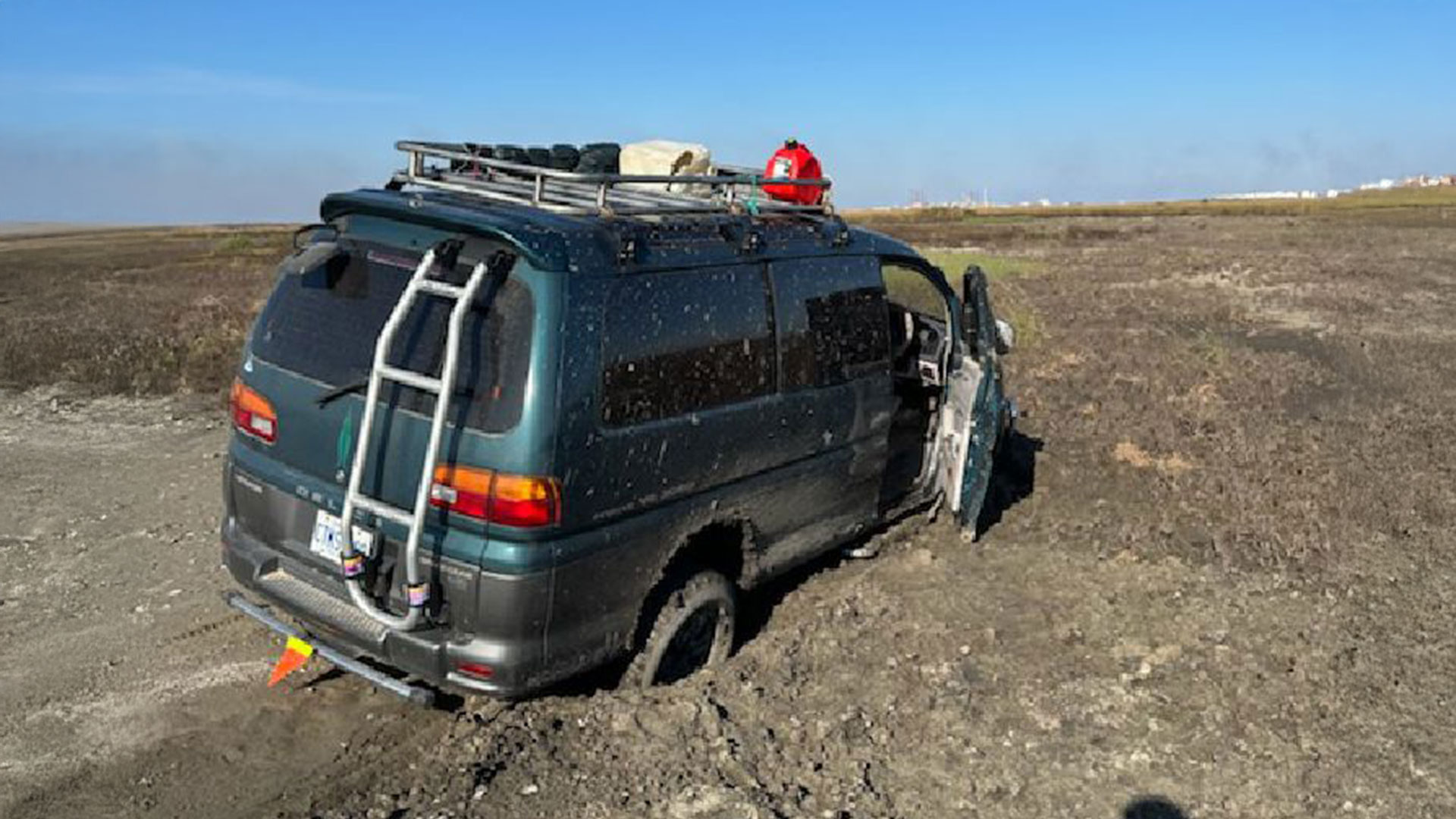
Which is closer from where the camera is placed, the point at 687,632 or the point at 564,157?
the point at 687,632

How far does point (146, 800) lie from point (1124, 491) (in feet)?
22.4

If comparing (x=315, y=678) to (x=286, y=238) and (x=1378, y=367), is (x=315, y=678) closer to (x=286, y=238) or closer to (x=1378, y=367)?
(x=1378, y=367)

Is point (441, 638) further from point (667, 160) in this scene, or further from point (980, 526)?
point (980, 526)

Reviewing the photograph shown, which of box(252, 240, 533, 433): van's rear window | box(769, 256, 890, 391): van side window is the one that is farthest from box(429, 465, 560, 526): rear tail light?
box(769, 256, 890, 391): van side window

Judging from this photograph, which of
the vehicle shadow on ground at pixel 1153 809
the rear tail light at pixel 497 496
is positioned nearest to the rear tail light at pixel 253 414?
the rear tail light at pixel 497 496

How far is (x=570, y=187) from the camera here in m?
5.36

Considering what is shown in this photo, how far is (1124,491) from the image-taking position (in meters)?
8.32

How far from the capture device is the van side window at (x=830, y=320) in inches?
201

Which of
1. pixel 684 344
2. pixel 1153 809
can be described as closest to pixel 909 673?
pixel 1153 809

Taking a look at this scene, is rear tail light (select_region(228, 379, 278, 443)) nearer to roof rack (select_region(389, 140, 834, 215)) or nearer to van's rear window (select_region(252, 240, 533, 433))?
van's rear window (select_region(252, 240, 533, 433))

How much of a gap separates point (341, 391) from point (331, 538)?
588 mm

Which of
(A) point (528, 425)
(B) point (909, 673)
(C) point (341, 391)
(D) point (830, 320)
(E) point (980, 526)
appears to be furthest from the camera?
(E) point (980, 526)

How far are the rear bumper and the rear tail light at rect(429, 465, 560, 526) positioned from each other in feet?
0.70

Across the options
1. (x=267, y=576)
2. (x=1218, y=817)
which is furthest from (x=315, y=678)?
(x=1218, y=817)
